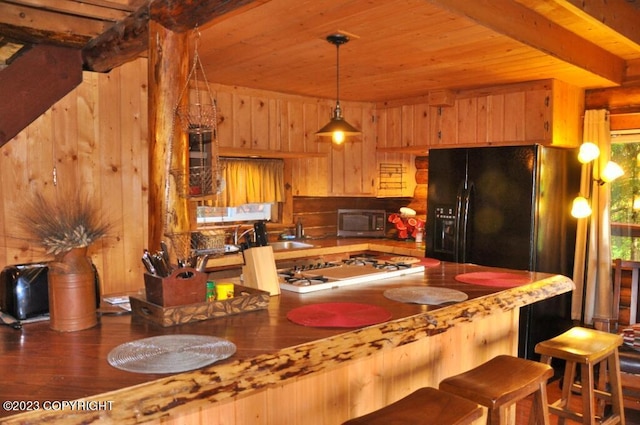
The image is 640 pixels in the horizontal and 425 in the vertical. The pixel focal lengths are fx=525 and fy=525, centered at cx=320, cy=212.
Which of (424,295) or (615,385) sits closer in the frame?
(424,295)

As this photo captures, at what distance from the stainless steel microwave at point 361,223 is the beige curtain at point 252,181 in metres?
0.78

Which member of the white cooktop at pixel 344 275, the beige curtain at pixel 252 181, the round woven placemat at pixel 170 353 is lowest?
the round woven placemat at pixel 170 353

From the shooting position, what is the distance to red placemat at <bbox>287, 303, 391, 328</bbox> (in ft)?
5.83

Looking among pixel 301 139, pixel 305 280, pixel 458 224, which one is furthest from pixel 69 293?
pixel 301 139

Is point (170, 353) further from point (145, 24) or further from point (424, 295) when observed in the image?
point (145, 24)

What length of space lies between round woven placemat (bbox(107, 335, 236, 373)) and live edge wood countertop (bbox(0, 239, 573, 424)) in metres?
0.03

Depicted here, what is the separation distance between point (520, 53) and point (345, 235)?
2614 mm

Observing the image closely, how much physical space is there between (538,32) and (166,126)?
2.19 metres

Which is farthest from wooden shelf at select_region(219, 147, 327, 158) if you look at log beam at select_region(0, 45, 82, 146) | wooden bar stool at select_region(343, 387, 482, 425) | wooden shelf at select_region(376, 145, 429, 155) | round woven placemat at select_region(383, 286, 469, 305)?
wooden bar stool at select_region(343, 387, 482, 425)

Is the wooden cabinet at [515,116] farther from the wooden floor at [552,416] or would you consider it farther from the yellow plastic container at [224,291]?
the yellow plastic container at [224,291]

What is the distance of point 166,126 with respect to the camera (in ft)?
7.72

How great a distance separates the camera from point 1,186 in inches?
123

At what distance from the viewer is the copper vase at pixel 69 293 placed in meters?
1.67
